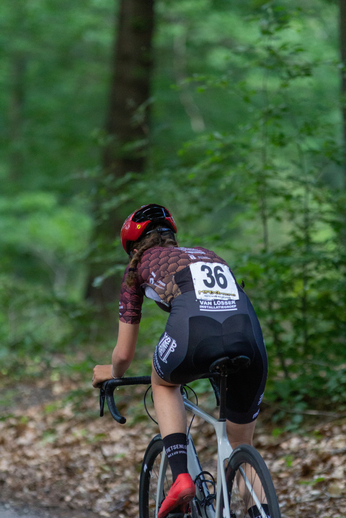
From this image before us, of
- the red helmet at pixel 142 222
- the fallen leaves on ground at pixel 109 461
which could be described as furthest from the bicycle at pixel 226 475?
the fallen leaves on ground at pixel 109 461

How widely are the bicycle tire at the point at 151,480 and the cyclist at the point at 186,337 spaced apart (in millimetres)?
476

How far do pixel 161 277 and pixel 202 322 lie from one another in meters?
0.34

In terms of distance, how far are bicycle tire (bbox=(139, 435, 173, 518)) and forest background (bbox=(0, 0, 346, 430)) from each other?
1.87 m

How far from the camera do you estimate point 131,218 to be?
9.74 feet

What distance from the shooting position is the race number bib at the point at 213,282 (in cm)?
251

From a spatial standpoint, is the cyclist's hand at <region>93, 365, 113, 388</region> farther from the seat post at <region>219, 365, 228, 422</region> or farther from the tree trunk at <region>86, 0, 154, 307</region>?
the tree trunk at <region>86, 0, 154, 307</region>

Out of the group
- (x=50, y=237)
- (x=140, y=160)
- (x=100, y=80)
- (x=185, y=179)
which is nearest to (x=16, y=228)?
(x=50, y=237)

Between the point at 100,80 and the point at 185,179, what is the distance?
1146 cm

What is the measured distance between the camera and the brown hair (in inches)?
110

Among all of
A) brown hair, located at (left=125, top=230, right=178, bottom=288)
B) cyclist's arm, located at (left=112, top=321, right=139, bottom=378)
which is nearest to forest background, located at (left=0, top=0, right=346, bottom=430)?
brown hair, located at (left=125, top=230, right=178, bottom=288)

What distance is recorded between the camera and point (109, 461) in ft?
17.5

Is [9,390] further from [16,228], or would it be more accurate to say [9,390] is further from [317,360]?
[16,228]

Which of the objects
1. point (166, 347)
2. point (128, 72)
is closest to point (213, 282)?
point (166, 347)

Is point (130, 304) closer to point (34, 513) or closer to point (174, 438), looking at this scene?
point (174, 438)
